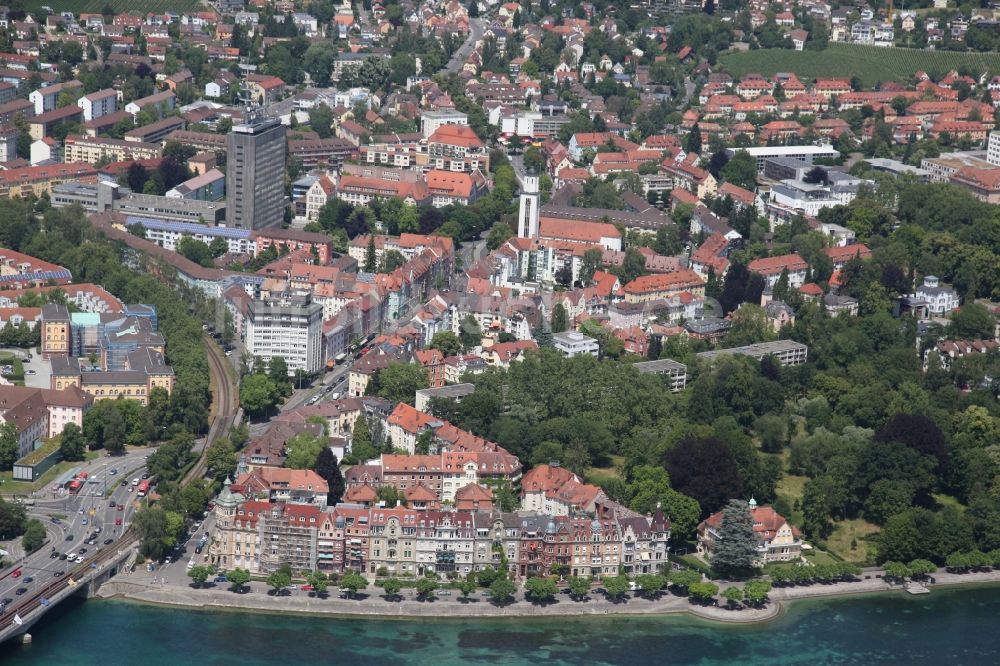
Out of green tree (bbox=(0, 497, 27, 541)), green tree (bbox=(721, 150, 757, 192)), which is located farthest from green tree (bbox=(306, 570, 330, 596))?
green tree (bbox=(721, 150, 757, 192))

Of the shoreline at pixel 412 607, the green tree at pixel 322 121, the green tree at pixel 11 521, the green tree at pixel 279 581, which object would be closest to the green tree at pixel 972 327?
the shoreline at pixel 412 607

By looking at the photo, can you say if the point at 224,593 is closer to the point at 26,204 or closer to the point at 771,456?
the point at 771,456

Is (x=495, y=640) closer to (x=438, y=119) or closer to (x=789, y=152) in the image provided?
(x=789, y=152)

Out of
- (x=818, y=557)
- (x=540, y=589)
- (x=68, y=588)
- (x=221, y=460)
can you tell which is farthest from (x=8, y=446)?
(x=818, y=557)

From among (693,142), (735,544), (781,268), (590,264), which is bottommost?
(735,544)

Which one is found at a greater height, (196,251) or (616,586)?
(196,251)

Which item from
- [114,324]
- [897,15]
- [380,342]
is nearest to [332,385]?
[380,342]
